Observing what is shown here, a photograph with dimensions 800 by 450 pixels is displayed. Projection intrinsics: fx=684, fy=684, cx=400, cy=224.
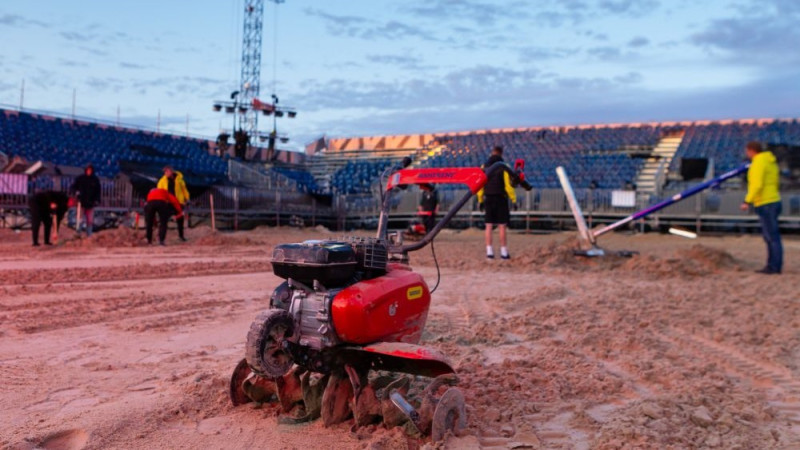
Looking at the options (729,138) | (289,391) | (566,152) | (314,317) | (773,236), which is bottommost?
(289,391)

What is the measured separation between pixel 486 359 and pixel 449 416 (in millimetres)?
1619

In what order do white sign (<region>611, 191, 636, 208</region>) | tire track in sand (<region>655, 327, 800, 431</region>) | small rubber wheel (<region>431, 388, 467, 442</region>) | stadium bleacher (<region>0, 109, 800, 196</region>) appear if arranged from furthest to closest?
1. stadium bleacher (<region>0, 109, 800, 196</region>)
2. white sign (<region>611, 191, 636, 208</region>)
3. tire track in sand (<region>655, 327, 800, 431</region>)
4. small rubber wheel (<region>431, 388, 467, 442</region>)

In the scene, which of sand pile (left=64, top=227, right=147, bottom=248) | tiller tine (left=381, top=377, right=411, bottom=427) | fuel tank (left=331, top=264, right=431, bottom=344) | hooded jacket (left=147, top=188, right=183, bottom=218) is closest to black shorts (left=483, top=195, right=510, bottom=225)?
hooded jacket (left=147, top=188, right=183, bottom=218)

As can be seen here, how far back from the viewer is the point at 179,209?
52.3ft

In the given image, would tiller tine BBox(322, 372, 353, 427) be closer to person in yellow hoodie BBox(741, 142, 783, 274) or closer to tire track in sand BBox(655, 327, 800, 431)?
tire track in sand BBox(655, 327, 800, 431)

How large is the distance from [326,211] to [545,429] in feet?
80.2

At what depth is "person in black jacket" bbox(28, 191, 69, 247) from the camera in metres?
14.6

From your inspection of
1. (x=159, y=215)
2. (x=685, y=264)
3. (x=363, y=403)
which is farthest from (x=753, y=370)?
(x=159, y=215)

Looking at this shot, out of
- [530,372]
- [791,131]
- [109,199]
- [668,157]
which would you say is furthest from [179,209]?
[791,131]

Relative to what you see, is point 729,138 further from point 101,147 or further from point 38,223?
point 38,223

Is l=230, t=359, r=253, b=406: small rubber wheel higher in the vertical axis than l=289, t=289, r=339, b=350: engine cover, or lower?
lower

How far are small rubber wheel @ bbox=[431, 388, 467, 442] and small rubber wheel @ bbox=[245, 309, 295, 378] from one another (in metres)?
0.81

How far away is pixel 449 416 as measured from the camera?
331 centimetres

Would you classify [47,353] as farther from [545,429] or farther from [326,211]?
[326,211]
